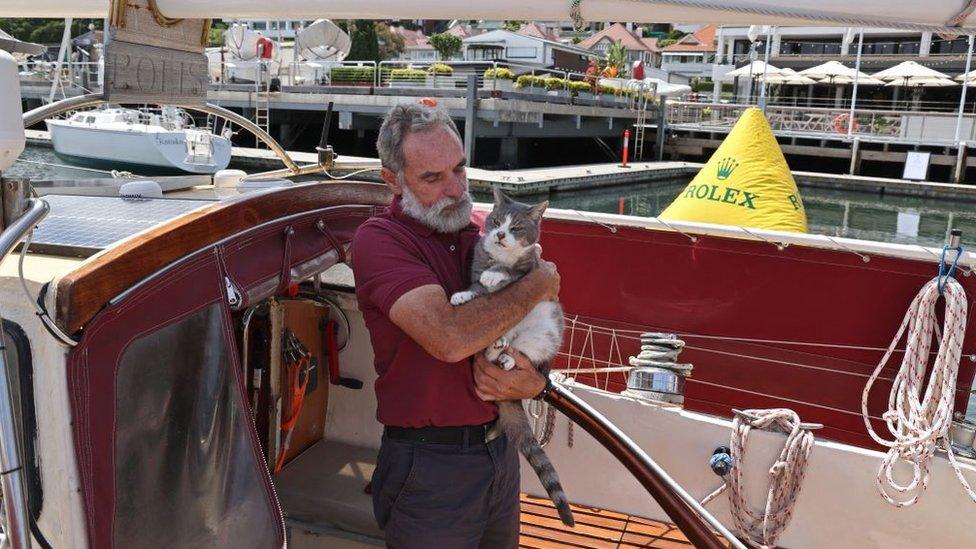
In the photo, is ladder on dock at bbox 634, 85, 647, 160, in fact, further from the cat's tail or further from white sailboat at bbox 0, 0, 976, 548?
the cat's tail

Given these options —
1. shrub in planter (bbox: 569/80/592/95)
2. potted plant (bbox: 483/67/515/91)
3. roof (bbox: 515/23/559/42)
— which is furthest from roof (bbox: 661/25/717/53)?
potted plant (bbox: 483/67/515/91)

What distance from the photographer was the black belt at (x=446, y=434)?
2180 millimetres

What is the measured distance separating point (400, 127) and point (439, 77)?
28.1 metres

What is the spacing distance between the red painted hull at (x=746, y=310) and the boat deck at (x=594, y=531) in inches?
42.5

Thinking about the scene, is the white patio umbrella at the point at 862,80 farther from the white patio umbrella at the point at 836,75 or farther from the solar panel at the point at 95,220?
the solar panel at the point at 95,220

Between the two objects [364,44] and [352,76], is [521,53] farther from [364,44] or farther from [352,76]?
[352,76]

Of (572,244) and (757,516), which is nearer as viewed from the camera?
(757,516)

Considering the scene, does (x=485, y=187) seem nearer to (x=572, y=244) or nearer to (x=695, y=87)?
(x=572, y=244)

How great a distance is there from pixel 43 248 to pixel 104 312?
14.3 inches

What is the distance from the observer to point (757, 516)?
3.72 metres

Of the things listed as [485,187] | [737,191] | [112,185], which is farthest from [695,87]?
[112,185]

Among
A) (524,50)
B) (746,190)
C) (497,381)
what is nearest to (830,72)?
(524,50)

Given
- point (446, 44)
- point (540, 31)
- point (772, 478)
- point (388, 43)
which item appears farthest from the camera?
point (540, 31)

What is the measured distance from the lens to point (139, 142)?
21.8 meters
